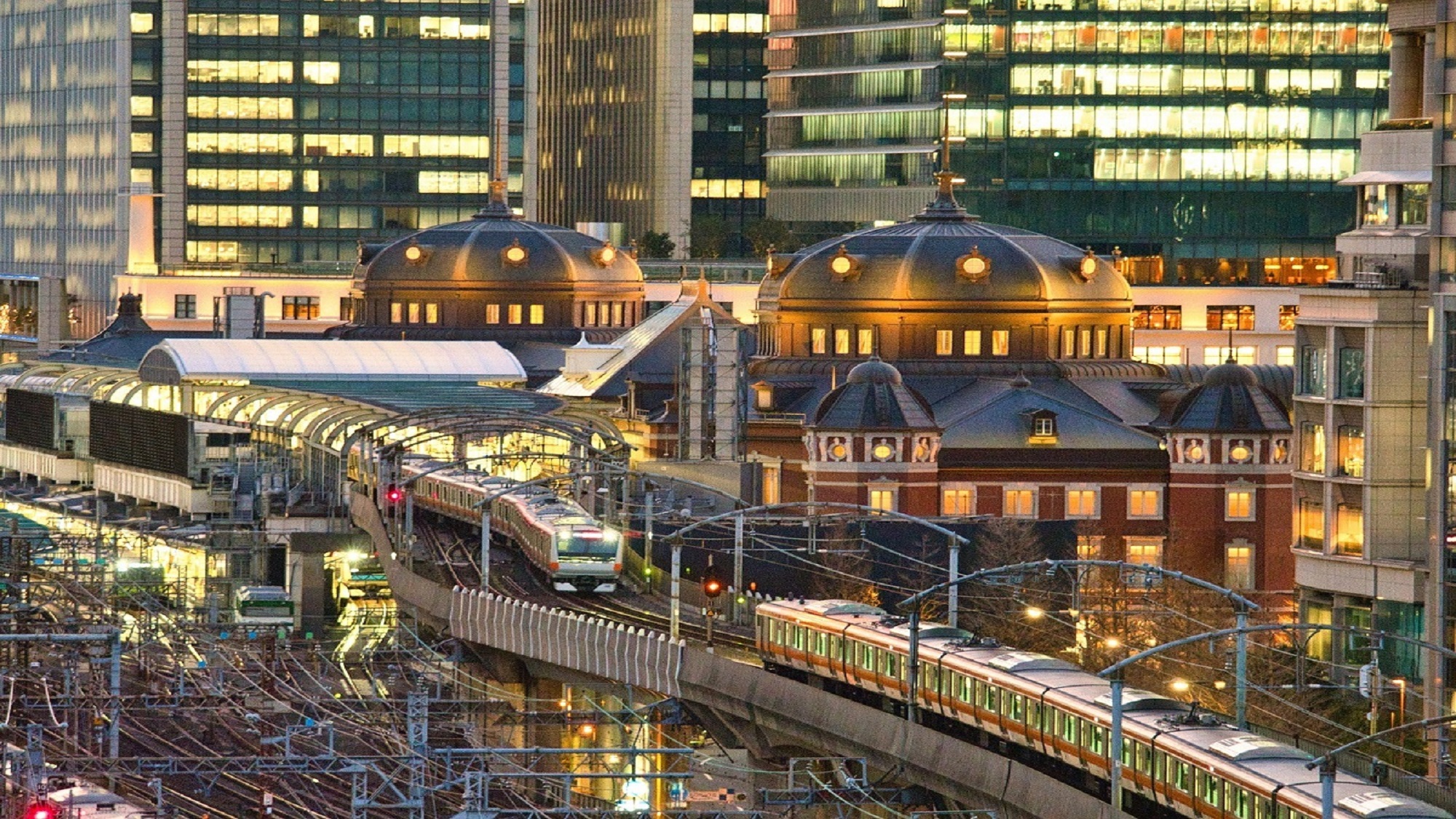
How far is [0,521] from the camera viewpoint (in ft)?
567

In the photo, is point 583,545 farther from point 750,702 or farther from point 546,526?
point 750,702

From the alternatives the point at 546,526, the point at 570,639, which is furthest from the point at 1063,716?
the point at 546,526

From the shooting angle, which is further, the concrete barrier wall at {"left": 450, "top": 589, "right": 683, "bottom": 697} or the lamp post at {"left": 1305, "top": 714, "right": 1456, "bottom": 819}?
the concrete barrier wall at {"left": 450, "top": 589, "right": 683, "bottom": 697}

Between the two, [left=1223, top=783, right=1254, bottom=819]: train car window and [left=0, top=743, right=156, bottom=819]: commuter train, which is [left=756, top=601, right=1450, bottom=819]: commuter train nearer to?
[left=1223, top=783, right=1254, bottom=819]: train car window

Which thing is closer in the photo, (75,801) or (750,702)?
(75,801)

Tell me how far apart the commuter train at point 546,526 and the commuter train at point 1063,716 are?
20.1 metres

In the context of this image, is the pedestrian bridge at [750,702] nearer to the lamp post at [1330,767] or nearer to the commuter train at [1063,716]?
the commuter train at [1063,716]

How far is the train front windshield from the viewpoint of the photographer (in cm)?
14800

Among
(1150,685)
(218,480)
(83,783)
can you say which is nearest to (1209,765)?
(83,783)

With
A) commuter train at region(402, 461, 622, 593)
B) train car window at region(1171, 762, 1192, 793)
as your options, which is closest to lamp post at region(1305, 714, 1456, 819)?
train car window at region(1171, 762, 1192, 793)

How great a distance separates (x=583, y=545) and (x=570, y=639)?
1707 centimetres

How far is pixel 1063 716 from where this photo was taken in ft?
335

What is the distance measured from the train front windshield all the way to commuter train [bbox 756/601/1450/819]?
20.0m

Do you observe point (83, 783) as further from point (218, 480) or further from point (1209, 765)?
point (218, 480)
